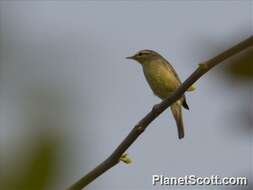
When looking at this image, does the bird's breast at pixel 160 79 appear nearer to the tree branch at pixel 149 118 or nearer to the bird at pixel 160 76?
the bird at pixel 160 76

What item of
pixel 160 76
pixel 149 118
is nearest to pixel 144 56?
pixel 160 76

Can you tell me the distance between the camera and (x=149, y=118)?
1.92 metres

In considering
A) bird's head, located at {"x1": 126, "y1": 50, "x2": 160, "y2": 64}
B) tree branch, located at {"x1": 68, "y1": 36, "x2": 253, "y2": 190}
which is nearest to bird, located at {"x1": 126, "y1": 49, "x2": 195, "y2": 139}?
bird's head, located at {"x1": 126, "y1": 50, "x2": 160, "y2": 64}

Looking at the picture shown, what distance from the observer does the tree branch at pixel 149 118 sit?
4.64ft

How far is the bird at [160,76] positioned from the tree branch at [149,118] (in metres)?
3.79

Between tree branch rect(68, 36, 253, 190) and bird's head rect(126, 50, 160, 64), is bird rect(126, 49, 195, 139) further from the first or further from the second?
tree branch rect(68, 36, 253, 190)

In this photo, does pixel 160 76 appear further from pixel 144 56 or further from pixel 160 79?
pixel 144 56

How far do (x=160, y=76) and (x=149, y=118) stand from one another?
4.39 metres

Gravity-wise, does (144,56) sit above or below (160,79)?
above

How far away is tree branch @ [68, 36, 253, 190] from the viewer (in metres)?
1.42

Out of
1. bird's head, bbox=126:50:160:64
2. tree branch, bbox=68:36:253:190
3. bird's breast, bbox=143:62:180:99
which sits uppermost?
bird's head, bbox=126:50:160:64

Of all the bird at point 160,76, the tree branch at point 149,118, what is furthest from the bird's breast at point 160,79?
the tree branch at point 149,118

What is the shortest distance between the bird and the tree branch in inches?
149

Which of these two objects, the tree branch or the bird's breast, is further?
the bird's breast
